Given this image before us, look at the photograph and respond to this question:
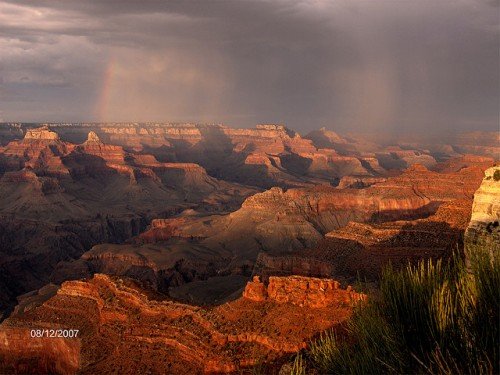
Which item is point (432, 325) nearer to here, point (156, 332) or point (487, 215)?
→ point (487, 215)

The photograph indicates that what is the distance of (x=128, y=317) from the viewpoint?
40.6m

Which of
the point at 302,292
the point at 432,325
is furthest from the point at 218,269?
the point at 432,325

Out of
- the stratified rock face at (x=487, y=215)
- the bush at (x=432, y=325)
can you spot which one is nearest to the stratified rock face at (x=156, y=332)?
the stratified rock face at (x=487, y=215)

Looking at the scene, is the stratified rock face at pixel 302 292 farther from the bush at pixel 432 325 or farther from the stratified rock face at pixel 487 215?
the bush at pixel 432 325

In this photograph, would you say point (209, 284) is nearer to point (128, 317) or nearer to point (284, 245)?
point (284, 245)

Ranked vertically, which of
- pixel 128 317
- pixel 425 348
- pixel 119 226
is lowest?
pixel 119 226

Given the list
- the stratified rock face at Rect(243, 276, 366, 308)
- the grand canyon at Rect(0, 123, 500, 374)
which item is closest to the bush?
the grand canyon at Rect(0, 123, 500, 374)

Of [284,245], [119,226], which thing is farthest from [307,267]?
[119,226]

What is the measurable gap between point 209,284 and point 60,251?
80.2 m

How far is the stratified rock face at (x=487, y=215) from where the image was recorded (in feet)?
63.9

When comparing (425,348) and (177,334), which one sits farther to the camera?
(177,334)

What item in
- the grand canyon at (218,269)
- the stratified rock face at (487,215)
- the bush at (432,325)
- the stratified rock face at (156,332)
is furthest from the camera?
the grand canyon at (218,269)

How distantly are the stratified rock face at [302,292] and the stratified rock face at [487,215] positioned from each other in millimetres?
13475

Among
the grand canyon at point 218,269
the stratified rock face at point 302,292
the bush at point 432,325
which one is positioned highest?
the bush at point 432,325
